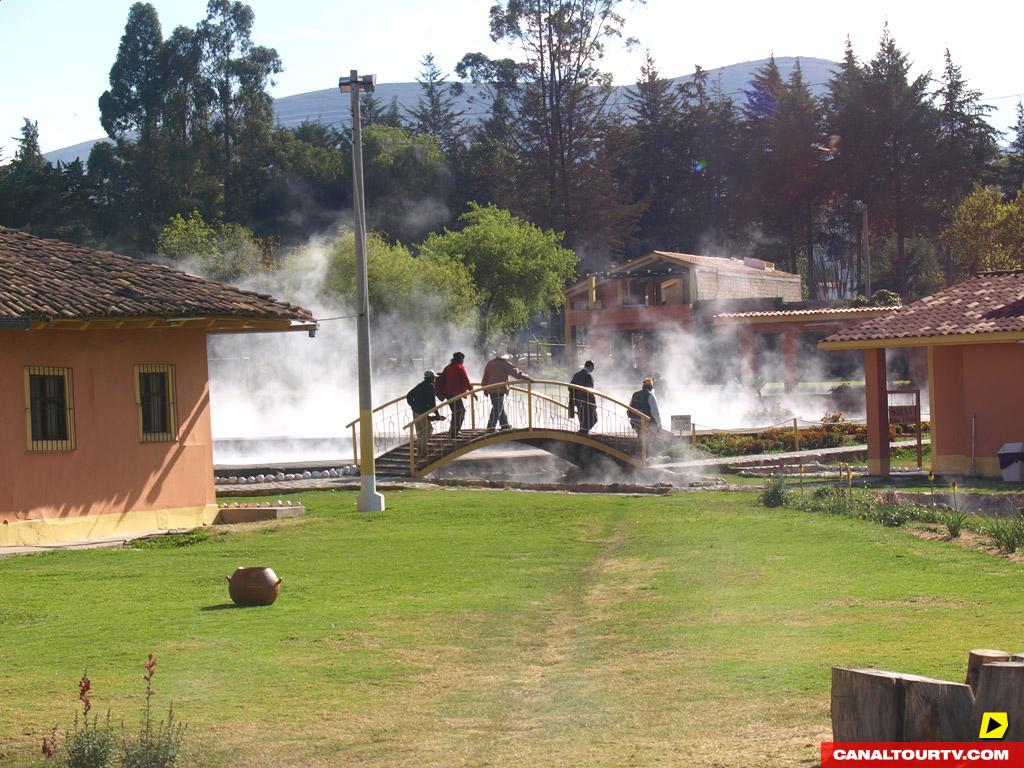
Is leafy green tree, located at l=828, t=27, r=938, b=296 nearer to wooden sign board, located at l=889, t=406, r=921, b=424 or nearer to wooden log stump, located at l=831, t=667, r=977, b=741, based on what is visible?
wooden sign board, located at l=889, t=406, r=921, b=424

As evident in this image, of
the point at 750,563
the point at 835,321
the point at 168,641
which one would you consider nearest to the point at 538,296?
the point at 835,321

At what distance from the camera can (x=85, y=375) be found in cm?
2061

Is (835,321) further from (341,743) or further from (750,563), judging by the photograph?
(341,743)

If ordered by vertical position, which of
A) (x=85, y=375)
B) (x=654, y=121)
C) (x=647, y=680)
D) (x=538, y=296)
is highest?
(x=654, y=121)

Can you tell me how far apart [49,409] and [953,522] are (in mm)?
12202

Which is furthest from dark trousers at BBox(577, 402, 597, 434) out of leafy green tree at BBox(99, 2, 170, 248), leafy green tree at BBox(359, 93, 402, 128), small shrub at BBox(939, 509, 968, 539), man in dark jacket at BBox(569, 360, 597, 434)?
leafy green tree at BBox(359, 93, 402, 128)

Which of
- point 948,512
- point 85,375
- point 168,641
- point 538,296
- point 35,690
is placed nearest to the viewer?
point 35,690

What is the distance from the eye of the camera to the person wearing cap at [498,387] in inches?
1161

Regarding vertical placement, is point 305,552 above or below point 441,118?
below

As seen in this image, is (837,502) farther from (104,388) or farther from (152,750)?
(152,750)

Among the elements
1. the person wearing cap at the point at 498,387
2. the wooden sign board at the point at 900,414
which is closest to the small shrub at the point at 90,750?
the person wearing cap at the point at 498,387

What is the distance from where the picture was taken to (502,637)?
11.6 m

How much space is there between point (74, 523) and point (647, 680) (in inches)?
497

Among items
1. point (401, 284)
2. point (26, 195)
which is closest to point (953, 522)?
point (401, 284)
